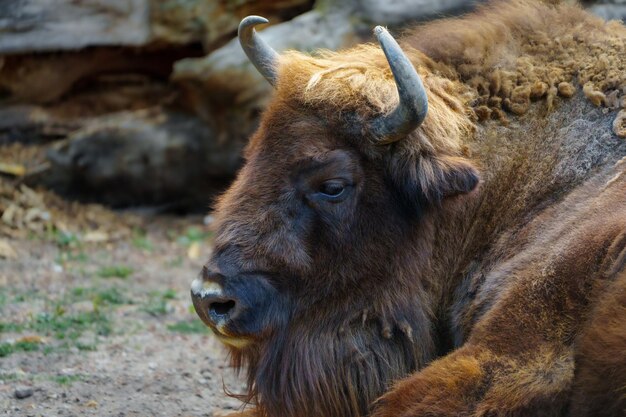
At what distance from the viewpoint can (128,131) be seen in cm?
1009

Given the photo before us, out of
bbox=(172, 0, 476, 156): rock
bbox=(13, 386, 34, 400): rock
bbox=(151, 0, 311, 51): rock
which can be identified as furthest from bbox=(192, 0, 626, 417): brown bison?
bbox=(151, 0, 311, 51): rock

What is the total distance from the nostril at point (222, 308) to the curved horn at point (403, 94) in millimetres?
1056

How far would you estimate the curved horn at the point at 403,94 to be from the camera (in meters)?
4.20

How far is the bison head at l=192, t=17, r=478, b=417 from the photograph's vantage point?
14.4 ft

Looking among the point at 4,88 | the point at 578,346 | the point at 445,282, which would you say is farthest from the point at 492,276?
the point at 4,88

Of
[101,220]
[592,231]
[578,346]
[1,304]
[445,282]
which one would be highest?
[592,231]

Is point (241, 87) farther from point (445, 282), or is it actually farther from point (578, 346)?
point (578, 346)

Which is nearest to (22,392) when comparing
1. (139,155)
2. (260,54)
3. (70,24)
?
(260,54)

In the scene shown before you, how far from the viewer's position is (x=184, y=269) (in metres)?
8.64

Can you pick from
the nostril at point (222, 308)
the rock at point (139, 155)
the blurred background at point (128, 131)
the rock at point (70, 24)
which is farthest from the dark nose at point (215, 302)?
the rock at point (70, 24)

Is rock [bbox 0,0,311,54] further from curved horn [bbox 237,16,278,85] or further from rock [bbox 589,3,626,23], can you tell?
curved horn [bbox 237,16,278,85]

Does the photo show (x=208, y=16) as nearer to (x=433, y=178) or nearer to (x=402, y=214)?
(x=402, y=214)

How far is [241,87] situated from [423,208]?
17.0 feet

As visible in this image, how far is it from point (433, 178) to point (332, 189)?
0.47 meters
